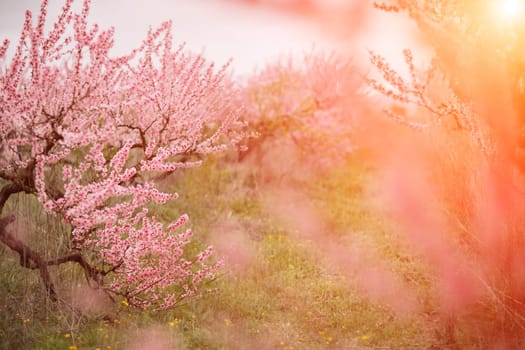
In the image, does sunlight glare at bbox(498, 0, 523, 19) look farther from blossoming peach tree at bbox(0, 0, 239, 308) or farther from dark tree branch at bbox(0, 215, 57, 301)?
dark tree branch at bbox(0, 215, 57, 301)

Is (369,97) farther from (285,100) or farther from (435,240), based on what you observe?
(435,240)

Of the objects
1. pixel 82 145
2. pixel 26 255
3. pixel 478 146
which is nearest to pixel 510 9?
pixel 478 146

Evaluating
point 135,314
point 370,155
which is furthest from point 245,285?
point 370,155

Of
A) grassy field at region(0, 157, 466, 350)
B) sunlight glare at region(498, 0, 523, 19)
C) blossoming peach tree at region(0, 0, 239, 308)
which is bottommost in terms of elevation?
grassy field at region(0, 157, 466, 350)

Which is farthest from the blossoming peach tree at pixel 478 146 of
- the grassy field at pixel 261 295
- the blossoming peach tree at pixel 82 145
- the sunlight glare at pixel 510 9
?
the blossoming peach tree at pixel 82 145

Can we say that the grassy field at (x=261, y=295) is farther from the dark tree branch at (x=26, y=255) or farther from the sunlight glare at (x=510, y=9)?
the sunlight glare at (x=510, y=9)

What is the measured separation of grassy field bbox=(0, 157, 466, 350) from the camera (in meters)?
4.45

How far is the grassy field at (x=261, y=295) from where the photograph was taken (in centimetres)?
445

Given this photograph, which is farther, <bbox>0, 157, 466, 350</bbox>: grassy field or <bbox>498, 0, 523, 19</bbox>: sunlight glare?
<bbox>0, 157, 466, 350</bbox>: grassy field

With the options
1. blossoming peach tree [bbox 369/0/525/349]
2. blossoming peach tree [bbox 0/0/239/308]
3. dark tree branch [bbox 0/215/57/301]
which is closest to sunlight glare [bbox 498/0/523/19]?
blossoming peach tree [bbox 369/0/525/349]

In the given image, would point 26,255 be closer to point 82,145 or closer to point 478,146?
point 82,145

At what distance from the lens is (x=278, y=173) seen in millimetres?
12898

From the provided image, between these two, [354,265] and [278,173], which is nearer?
[354,265]

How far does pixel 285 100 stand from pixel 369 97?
6.72 metres
